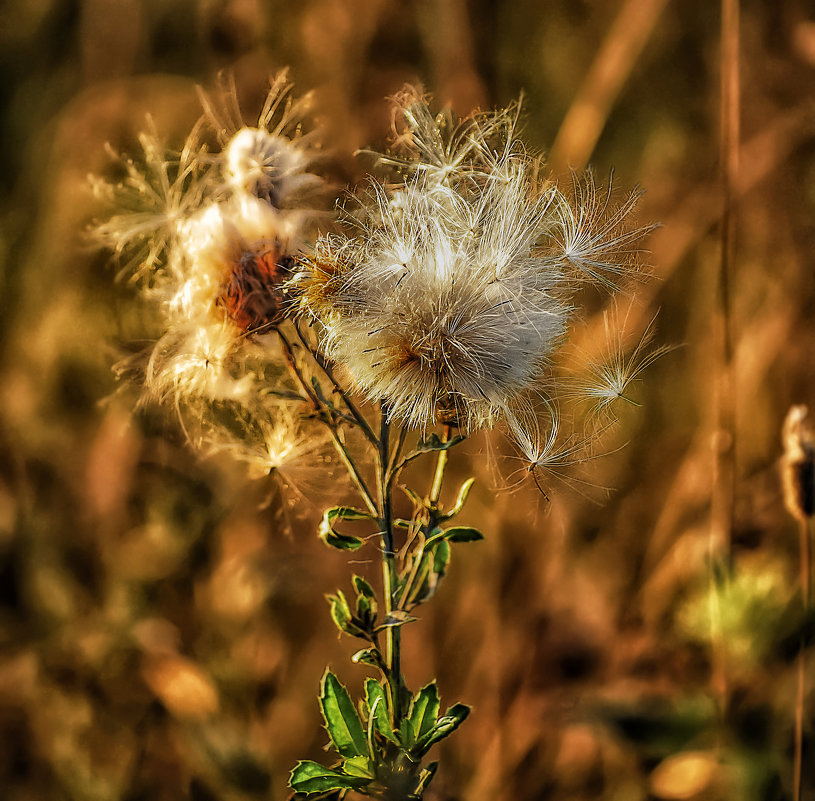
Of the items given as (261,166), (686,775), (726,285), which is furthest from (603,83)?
(686,775)

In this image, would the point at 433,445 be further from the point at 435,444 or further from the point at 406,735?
the point at 406,735

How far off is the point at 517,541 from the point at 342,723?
0.39m

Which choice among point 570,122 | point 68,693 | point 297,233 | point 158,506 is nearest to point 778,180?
point 570,122

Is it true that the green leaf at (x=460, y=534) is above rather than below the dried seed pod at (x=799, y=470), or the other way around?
below

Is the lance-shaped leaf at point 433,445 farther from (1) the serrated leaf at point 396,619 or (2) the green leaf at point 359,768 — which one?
(2) the green leaf at point 359,768

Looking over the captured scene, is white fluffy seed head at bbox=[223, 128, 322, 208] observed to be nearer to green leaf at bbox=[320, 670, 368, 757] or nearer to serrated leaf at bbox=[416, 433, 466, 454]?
serrated leaf at bbox=[416, 433, 466, 454]

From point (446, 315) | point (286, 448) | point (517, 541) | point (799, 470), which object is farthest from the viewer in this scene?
point (517, 541)

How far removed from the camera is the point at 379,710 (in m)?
0.57

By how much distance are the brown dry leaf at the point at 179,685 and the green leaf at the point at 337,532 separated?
0.48 m

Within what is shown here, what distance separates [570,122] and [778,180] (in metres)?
0.28

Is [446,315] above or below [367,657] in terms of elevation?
above

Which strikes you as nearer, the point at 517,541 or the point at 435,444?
the point at 435,444

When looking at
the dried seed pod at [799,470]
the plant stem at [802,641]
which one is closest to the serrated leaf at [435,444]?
the dried seed pod at [799,470]

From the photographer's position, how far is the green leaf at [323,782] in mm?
542
